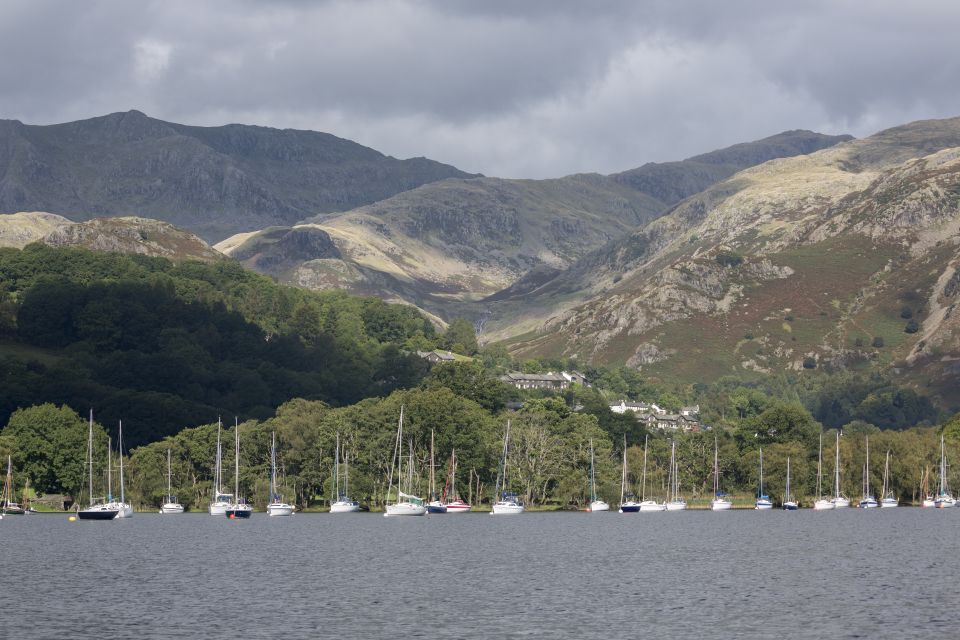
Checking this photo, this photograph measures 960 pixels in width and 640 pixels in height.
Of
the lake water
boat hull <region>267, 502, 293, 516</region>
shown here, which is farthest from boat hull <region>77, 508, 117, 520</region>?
boat hull <region>267, 502, 293, 516</region>

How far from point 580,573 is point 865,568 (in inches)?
994

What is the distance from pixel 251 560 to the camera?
118 metres

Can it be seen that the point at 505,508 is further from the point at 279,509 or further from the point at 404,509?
the point at 279,509

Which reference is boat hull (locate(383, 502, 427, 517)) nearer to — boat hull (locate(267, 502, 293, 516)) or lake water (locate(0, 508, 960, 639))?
boat hull (locate(267, 502, 293, 516))

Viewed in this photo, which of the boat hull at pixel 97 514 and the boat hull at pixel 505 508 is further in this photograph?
the boat hull at pixel 505 508

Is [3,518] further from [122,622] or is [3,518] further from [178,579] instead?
[122,622]

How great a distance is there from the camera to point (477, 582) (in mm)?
98375

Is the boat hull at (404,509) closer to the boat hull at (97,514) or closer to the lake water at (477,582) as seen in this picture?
the lake water at (477,582)

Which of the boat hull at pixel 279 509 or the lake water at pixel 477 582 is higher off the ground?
the lake water at pixel 477 582

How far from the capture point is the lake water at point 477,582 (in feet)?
242

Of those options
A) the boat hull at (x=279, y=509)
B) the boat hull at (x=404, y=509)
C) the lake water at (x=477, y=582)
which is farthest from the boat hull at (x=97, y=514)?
the boat hull at (x=404, y=509)

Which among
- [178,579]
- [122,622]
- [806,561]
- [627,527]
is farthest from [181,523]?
[122,622]

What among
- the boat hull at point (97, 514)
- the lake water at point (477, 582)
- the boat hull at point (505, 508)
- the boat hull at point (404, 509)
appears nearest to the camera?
the lake water at point (477, 582)

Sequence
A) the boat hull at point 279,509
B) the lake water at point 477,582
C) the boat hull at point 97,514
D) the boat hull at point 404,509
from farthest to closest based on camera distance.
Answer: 1. the boat hull at point 279,509
2. the boat hull at point 404,509
3. the boat hull at point 97,514
4. the lake water at point 477,582
